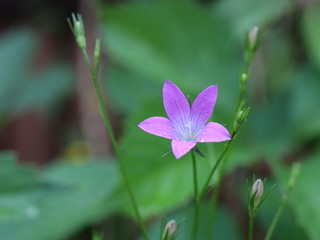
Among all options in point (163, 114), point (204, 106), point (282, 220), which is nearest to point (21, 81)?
point (163, 114)

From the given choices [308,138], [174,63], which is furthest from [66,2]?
[308,138]

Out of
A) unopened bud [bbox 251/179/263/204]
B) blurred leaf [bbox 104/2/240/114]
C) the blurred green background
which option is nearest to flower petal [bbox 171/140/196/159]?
unopened bud [bbox 251/179/263/204]

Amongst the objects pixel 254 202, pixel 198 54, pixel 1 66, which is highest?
pixel 1 66

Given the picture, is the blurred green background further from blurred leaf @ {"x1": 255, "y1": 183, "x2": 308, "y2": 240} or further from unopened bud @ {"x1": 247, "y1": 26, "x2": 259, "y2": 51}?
unopened bud @ {"x1": 247, "y1": 26, "x2": 259, "y2": 51}

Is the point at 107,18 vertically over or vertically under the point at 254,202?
over

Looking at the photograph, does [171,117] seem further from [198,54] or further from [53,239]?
[198,54]

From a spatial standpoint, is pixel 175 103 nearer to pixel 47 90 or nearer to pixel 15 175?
pixel 15 175
